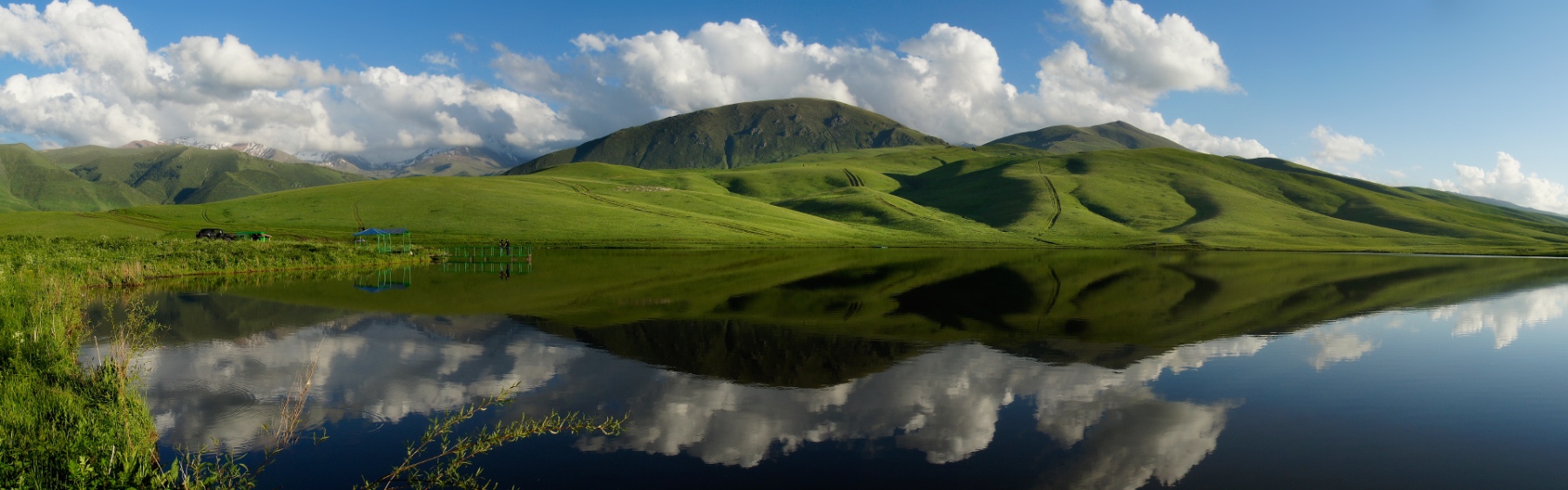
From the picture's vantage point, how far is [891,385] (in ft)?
65.5

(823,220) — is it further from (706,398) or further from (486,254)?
(706,398)

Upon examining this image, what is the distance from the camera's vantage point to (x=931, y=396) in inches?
733

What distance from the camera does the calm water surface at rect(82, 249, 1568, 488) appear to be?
1372cm

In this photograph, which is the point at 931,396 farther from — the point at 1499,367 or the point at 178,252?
the point at 178,252

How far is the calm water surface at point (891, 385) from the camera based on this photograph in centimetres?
1372

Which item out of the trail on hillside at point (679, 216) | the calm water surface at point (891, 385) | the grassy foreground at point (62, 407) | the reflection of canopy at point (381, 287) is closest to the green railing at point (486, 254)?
the reflection of canopy at point (381, 287)

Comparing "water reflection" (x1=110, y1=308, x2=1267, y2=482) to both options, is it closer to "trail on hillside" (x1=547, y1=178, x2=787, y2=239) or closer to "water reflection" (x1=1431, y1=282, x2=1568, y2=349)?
"water reflection" (x1=1431, y1=282, x2=1568, y2=349)

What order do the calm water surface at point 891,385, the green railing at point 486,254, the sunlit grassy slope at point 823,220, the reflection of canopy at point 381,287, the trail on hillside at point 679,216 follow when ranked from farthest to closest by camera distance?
the trail on hillside at point 679,216 < the sunlit grassy slope at point 823,220 < the green railing at point 486,254 < the reflection of canopy at point 381,287 < the calm water surface at point 891,385

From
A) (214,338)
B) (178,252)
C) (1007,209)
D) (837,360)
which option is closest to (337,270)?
(178,252)

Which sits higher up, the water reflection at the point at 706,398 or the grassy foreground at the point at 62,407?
the grassy foreground at the point at 62,407

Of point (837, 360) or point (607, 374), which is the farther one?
point (837, 360)

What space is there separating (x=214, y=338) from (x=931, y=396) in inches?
958

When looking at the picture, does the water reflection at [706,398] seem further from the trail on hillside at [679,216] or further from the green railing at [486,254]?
the trail on hillside at [679,216]

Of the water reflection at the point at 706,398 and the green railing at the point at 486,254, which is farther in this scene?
the green railing at the point at 486,254
